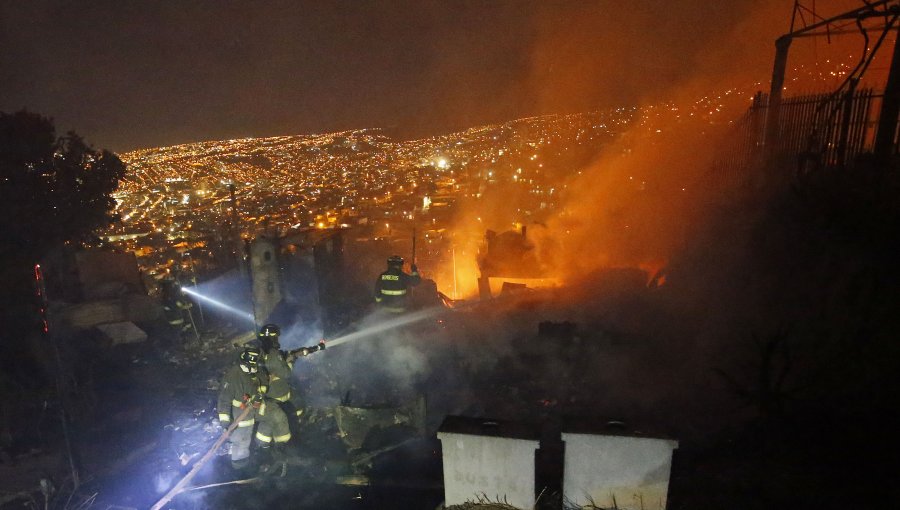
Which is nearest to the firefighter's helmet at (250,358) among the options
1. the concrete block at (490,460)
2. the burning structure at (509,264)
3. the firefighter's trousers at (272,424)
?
the firefighter's trousers at (272,424)

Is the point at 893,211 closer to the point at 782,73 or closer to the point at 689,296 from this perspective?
the point at 689,296

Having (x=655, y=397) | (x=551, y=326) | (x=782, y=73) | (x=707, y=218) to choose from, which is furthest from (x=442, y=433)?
(x=782, y=73)

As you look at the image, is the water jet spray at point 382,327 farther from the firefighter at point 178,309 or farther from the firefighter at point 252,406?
the firefighter at point 178,309

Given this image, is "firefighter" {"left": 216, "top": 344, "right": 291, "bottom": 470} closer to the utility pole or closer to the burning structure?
the utility pole

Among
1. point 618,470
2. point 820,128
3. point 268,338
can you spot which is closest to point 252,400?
point 268,338

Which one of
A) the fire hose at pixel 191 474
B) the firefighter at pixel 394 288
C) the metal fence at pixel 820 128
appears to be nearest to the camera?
the fire hose at pixel 191 474

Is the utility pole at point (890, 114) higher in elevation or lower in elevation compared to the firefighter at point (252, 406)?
higher
